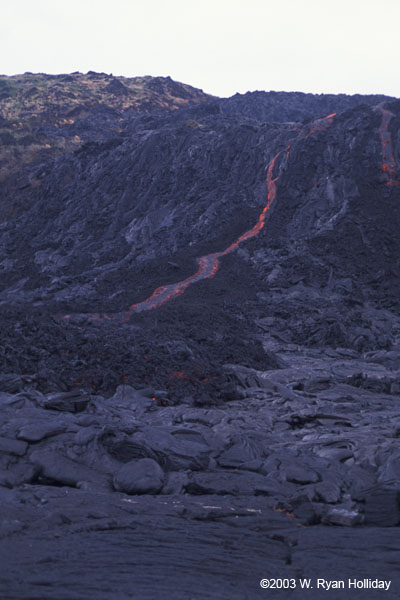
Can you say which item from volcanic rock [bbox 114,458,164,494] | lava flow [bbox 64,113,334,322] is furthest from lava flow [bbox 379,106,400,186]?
volcanic rock [bbox 114,458,164,494]

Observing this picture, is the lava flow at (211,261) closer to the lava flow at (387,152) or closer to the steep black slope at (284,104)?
the lava flow at (387,152)

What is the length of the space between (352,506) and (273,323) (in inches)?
1016

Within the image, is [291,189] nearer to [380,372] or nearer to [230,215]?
[230,215]

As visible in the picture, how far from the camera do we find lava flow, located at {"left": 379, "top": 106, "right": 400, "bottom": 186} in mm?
52662

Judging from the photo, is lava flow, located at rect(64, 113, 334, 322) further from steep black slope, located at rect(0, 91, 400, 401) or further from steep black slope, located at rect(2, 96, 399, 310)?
steep black slope, located at rect(2, 96, 399, 310)

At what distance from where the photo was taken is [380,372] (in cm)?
2492

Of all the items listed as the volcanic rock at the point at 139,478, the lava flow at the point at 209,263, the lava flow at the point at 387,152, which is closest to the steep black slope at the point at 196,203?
the lava flow at the point at 387,152

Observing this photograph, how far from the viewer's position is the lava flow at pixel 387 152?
52.7m

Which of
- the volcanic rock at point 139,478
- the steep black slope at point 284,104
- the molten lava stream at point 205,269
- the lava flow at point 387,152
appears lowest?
the volcanic rock at point 139,478

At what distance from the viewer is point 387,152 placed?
55.1 m

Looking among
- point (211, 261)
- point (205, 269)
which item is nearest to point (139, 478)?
point (205, 269)

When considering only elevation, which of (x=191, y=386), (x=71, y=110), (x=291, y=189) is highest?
(x=71, y=110)

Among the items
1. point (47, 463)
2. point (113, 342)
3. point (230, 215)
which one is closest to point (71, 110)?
point (230, 215)

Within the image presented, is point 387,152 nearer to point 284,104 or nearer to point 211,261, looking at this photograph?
point 211,261
